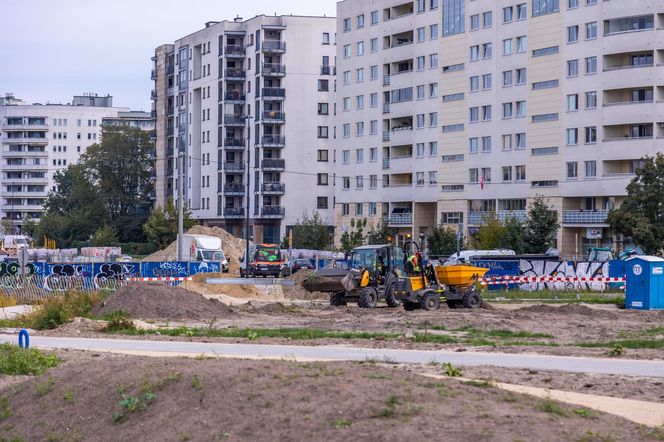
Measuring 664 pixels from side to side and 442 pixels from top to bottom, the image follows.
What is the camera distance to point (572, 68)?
82.2 metres

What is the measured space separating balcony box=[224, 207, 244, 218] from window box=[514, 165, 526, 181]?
39.9 meters

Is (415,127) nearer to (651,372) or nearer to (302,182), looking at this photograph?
(302,182)

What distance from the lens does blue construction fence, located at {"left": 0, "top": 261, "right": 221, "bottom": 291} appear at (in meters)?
49.9

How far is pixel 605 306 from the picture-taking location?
150 ft

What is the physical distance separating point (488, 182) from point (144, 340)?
64497 mm

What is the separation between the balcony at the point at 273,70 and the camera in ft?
381

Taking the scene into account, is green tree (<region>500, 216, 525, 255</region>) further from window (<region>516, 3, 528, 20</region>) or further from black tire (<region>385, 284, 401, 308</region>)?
black tire (<region>385, 284, 401, 308</region>)

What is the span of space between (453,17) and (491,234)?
21808 mm

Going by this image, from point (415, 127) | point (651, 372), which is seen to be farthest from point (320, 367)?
point (415, 127)

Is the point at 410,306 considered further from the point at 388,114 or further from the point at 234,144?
the point at 234,144

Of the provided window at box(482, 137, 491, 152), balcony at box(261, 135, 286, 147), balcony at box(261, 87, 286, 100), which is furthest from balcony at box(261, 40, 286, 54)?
window at box(482, 137, 491, 152)

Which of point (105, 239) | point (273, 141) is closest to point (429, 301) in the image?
point (273, 141)

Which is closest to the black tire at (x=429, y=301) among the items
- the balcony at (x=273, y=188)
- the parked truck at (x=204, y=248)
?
the parked truck at (x=204, y=248)

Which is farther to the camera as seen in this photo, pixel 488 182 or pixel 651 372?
pixel 488 182
